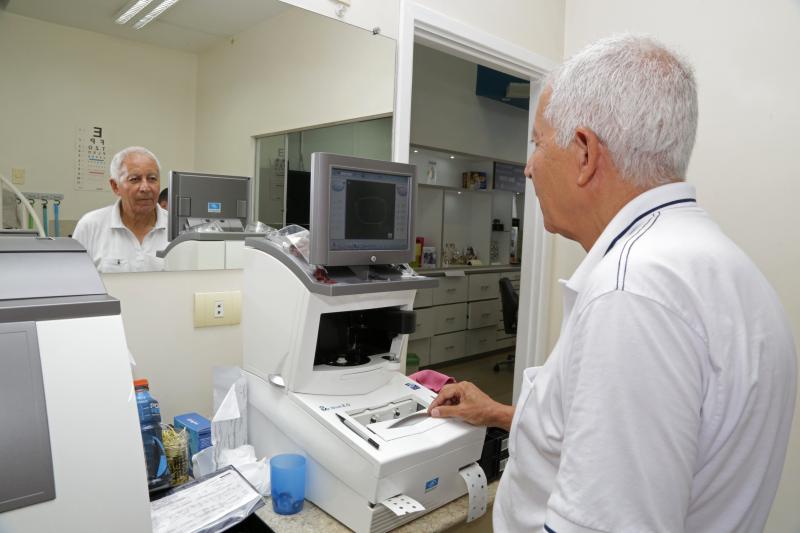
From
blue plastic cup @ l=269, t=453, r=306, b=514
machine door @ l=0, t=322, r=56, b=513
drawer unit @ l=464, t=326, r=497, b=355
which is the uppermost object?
machine door @ l=0, t=322, r=56, b=513

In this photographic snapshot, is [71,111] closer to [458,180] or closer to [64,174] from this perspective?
[64,174]

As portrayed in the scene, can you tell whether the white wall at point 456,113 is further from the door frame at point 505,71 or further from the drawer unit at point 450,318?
the door frame at point 505,71

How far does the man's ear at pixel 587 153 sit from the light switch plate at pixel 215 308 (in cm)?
118

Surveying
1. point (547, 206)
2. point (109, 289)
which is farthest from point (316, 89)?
point (547, 206)

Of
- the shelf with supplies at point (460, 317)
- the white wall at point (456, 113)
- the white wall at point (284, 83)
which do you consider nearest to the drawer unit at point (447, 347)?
the shelf with supplies at point (460, 317)

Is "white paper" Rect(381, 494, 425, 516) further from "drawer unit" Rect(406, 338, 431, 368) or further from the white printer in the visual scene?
"drawer unit" Rect(406, 338, 431, 368)

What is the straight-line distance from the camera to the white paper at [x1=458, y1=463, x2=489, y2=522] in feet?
3.95

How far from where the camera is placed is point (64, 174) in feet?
4.47

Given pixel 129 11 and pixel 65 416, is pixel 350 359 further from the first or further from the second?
pixel 129 11

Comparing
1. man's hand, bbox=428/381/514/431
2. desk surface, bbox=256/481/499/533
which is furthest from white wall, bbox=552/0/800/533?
desk surface, bbox=256/481/499/533

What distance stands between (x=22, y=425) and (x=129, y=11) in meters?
1.13

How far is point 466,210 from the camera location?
5.81 m

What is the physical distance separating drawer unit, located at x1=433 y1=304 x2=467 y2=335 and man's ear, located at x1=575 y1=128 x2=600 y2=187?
416 cm

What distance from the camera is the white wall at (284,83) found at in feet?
5.29
